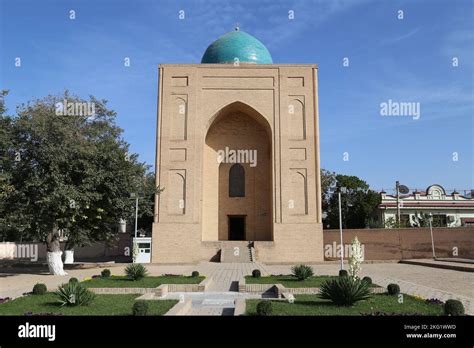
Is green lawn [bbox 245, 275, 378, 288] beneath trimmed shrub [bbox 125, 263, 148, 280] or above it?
beneath

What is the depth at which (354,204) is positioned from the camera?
128ft

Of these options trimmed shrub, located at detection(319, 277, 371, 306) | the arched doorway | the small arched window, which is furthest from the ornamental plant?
the small arched window

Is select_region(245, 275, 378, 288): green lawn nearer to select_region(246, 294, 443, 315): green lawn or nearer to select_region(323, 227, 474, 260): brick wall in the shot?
select_region(246, 294, 443, 315): green lawn

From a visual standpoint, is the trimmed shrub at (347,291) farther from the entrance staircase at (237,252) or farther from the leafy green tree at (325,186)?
the leafy green tree at (325,186)

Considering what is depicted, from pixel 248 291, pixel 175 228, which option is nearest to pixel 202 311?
pixel 248 291

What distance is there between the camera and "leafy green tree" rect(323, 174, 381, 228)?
38344 mm

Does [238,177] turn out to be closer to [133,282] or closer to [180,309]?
[133,282]

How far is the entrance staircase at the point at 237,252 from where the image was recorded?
2233 centimetres

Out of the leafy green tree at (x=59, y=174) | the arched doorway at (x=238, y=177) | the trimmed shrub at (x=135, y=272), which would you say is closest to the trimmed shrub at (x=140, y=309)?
the trimmed shrub at (x=135, y=272)

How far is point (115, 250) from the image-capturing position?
98.4ft

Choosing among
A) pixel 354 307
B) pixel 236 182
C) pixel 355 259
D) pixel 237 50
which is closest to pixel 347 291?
pixel 354 307

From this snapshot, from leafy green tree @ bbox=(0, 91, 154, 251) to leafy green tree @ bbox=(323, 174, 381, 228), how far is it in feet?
84.3

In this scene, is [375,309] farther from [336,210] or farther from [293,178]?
[336,210]

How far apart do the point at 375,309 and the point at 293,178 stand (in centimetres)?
1600
